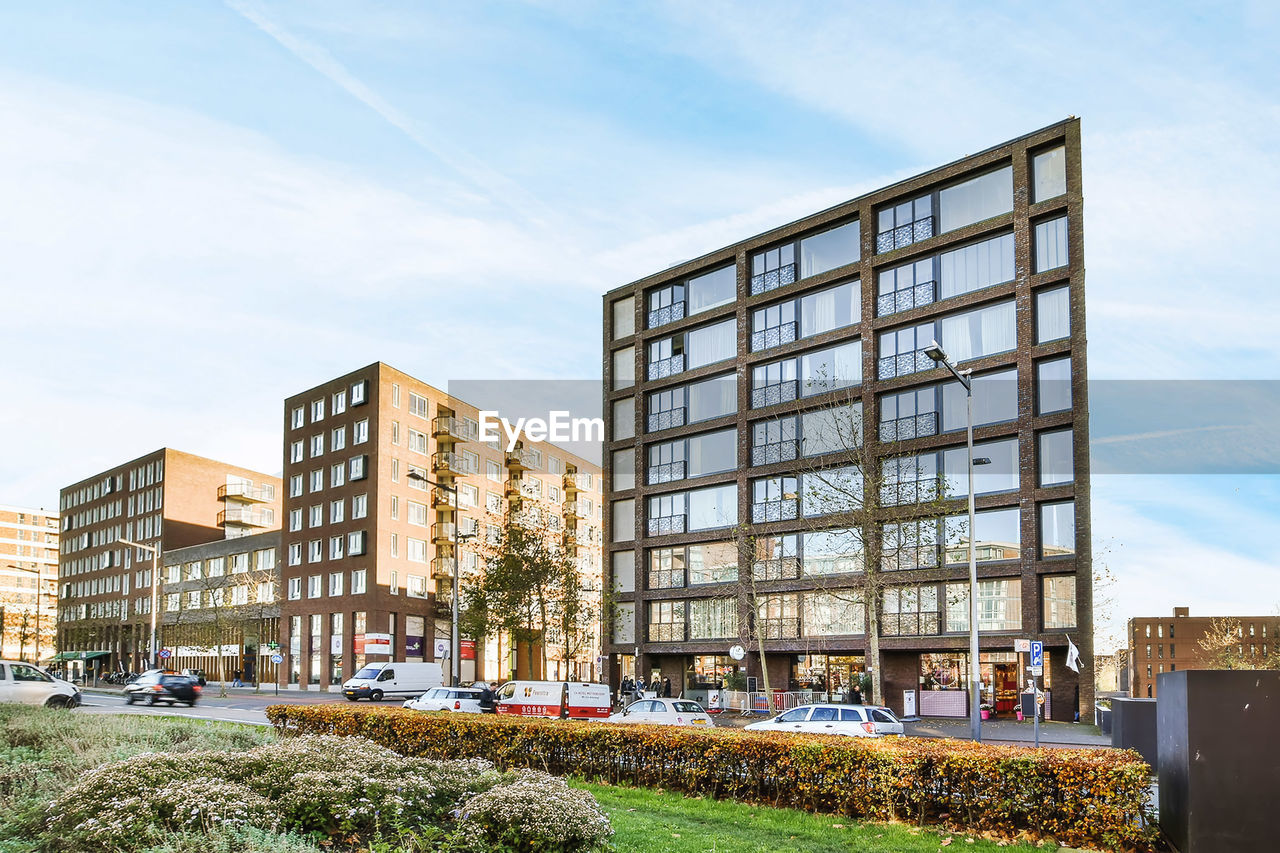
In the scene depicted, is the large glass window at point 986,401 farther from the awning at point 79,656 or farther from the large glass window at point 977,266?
the awning at point 79,656

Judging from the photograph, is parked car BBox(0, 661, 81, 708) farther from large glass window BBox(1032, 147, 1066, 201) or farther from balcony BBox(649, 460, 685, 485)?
large glass window BBox(1032, 147, 1066, 201)

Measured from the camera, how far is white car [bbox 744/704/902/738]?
2822 cm

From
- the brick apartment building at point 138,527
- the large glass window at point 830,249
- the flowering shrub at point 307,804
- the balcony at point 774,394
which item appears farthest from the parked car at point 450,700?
the brick apartment building at point 138,527

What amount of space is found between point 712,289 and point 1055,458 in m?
22.1

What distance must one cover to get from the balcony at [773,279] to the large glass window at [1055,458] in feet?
53.1

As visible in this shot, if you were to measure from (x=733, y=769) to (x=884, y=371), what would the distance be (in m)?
37.0

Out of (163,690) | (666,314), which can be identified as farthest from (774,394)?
(163,690)

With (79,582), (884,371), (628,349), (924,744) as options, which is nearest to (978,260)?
(884,371)

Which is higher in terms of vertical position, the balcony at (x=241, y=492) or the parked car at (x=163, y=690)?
the balcony at (x=241, y=492)

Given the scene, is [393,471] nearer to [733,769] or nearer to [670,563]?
[670,563]

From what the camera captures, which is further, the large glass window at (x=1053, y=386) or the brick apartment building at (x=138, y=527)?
the brick apartment building at (x=138, y=527)

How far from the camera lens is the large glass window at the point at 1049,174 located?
1781 inches

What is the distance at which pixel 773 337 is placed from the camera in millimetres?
55438

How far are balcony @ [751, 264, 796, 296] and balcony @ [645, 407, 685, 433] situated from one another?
7.78 metres
